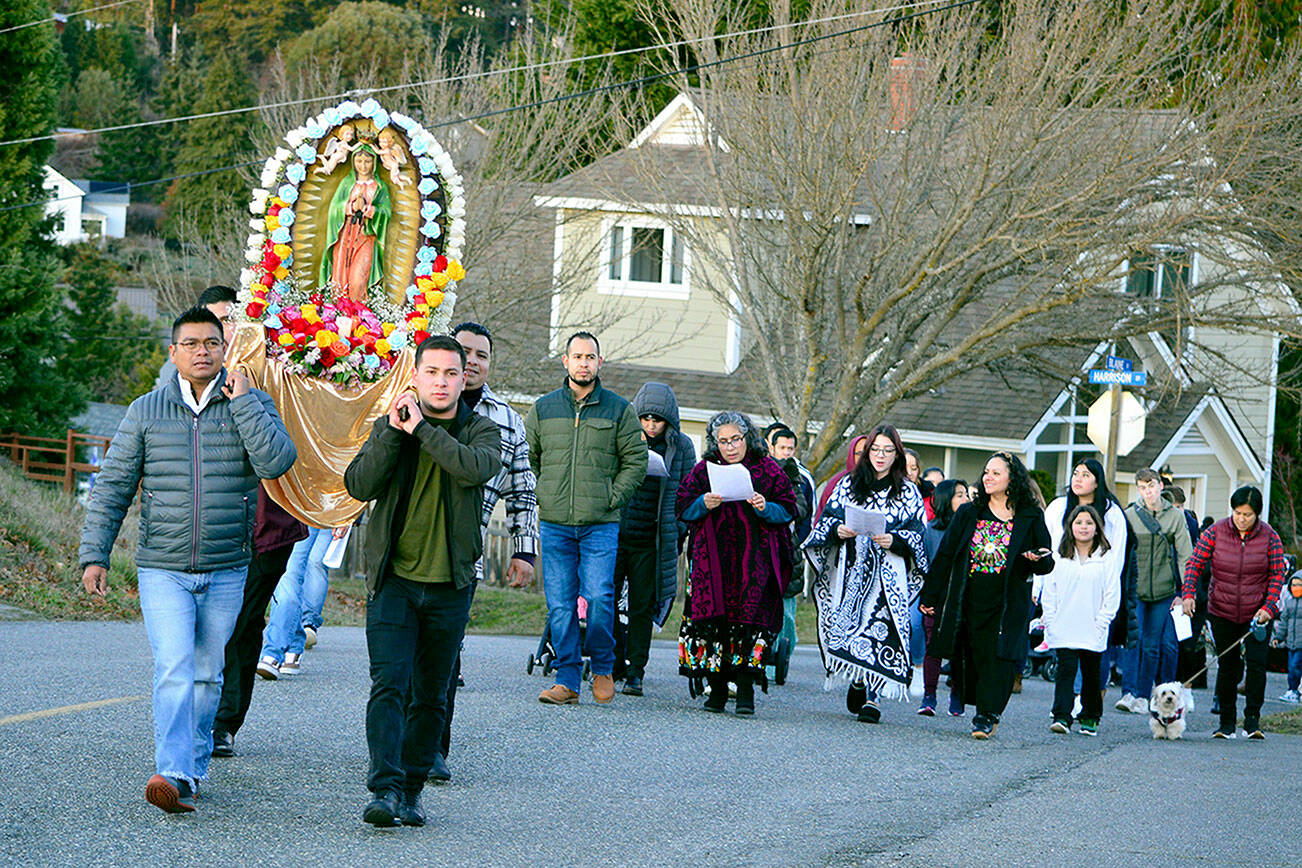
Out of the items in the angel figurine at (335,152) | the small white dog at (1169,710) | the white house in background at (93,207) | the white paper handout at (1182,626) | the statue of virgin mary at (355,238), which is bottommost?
the small white dog at (1169,710)

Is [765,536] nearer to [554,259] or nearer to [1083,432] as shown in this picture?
[554,259]

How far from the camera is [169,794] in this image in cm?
631

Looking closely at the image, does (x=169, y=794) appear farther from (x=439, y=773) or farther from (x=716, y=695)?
(x=716, y=695)

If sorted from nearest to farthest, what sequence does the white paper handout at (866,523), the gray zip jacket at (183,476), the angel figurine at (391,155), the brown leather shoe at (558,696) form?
the gray zip jacket at (183,476)
the angel figurine at (391,155)
the brown leather shoe at (558,696)
the white paper handout at (866,523)

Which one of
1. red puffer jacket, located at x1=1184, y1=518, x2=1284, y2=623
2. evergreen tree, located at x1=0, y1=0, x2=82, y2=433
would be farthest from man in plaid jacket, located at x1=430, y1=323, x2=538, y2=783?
evergreen tree, located at x1=0, y1=0, x2=82, y2=433

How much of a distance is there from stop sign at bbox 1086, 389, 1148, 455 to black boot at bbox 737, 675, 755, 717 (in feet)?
32.1

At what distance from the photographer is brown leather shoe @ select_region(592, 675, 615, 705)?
10.4 m

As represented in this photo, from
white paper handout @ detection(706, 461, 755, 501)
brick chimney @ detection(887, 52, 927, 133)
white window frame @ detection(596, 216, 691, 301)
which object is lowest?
white paper handout @ detection(706, 461, 755, 501)

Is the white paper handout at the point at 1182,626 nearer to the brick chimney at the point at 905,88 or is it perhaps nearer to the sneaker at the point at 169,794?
the brick chimney at the point at 905,88

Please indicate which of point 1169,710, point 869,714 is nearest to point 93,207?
point 869,714

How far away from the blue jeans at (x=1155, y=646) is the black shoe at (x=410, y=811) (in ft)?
30.4

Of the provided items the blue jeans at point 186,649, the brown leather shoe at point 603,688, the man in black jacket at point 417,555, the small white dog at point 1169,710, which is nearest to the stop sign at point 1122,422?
the small white dog at point 1169,710

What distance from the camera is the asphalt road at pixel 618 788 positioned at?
6340 millimetres

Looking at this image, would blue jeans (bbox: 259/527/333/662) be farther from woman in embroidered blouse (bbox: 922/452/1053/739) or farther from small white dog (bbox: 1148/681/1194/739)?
small white dog (bbox: 1148/681/1194/739)
